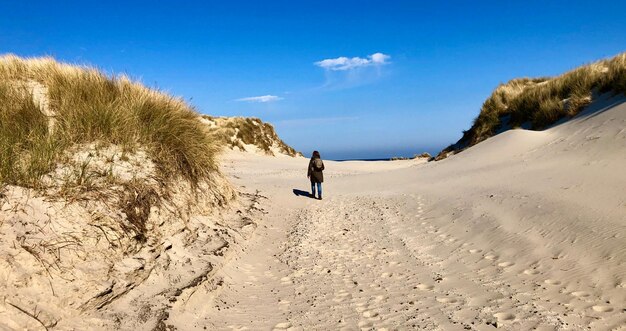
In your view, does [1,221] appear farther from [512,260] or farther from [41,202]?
[512,260]

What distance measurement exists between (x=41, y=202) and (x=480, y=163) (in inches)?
519

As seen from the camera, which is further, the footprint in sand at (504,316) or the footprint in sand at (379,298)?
the footprint in sand at (379,298)

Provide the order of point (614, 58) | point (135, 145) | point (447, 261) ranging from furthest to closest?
point (614, 58)
point (135, 145)
point (447, 261)

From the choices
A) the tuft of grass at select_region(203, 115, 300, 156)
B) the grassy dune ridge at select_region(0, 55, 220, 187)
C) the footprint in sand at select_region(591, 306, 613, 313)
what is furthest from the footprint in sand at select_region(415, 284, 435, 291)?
the tuft of grass at select_region(203, 115, 300, 156)

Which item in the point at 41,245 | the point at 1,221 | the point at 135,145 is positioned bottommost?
the point at 41,245

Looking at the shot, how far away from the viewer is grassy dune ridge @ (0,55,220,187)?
201 inches

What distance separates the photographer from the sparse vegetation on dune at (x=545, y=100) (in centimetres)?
1475

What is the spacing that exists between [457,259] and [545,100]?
15.0 meters

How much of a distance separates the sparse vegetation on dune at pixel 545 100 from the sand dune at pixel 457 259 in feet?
16.2

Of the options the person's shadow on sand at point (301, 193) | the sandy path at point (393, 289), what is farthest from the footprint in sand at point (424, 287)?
the person's shadow on sand at point (301, 193)

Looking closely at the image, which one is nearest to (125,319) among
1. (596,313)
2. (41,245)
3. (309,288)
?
(41,245)

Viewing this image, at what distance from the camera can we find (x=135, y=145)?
6.62m

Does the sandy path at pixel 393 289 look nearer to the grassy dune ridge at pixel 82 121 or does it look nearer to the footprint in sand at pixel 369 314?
the footprint in sand at pixel 369 314

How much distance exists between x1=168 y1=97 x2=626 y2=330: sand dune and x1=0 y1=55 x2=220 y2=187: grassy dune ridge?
7.93 feet
